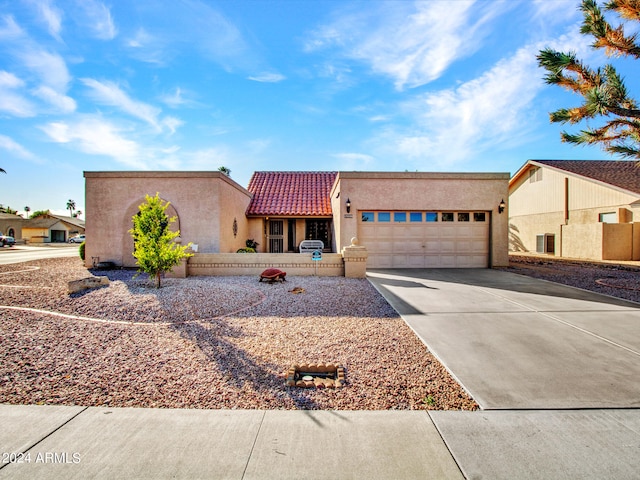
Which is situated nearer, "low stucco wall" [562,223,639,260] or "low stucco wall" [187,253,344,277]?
"low stucco wall" [187,253,344,277]

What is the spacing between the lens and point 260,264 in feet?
36.0

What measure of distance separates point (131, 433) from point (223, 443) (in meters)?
0.88

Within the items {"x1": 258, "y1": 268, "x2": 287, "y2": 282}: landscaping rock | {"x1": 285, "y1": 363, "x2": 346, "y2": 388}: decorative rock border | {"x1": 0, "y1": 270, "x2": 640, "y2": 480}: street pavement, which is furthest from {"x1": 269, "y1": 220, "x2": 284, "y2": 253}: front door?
{"x1": 0, "y1": 270, "x2": 640, "y2": 480}: street pavement

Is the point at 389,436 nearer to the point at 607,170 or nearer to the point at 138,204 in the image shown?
the point at 138,204

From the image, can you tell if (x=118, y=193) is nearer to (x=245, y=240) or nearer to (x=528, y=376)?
(x=245, y=240)

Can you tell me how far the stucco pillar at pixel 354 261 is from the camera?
10672mm

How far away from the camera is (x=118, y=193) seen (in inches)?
505

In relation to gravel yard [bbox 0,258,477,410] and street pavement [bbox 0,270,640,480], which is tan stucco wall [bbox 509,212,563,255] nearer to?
gravel yard [bbox 0,258,477,410]

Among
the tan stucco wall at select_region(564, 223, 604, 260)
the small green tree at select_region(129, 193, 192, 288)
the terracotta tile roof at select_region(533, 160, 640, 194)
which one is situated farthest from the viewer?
the terracotta tile roof at select_region(533, 160, 640, 194)

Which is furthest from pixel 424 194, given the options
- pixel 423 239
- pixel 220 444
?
pixel 220 444

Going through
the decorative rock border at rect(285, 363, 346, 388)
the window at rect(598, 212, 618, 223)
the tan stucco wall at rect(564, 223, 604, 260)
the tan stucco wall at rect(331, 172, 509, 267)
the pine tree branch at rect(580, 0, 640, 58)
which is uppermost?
the pine tree branch at rect(580, 0, 640, 58)

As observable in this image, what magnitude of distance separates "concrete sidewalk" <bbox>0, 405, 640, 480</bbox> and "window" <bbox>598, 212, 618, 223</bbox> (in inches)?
866

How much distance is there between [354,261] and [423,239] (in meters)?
4.34

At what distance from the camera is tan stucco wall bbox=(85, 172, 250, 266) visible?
41.1 ft
